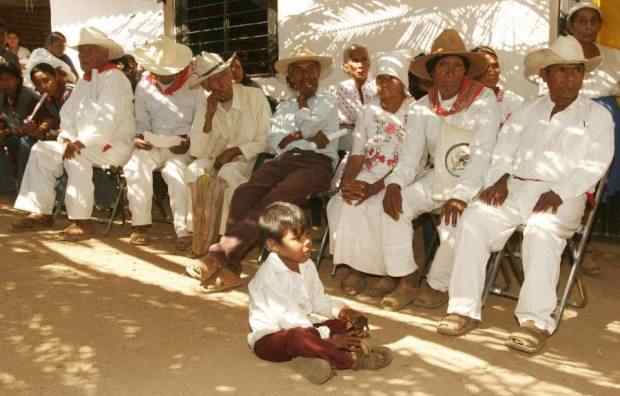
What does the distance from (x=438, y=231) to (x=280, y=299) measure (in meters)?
1.46

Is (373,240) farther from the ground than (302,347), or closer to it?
farther from the ground

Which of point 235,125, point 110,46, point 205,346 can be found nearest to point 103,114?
point 110,46

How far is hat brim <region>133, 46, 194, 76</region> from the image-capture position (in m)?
6.07

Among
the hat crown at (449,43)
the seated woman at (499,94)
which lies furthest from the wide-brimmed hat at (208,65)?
the seated woman at (499,94)

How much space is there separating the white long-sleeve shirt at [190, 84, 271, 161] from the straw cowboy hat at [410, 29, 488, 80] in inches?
64.6

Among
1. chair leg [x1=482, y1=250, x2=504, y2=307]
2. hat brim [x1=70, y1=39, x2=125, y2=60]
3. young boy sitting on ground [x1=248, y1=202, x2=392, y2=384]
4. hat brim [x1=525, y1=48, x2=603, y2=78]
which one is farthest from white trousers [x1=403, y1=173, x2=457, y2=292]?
hat brim [x1=70, y1=39, x2=125, y2=60]

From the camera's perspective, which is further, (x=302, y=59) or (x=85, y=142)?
(x=85, y=142)

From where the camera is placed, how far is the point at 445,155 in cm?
445

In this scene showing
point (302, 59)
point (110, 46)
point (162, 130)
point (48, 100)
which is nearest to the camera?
point (302, 59)

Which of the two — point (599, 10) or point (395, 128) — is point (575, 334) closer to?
point (395, 128)

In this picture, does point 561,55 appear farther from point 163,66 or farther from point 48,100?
point 48,100

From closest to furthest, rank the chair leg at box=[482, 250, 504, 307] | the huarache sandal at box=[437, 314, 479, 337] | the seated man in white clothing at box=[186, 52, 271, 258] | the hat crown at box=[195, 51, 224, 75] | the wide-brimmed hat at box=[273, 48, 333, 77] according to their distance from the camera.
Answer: the huarache sandal at box=[437, 314, 479, 337] → the chair leg at box=[482, 250, 504, 307] → the wide-brimmed hat at box=[273, 48, 333, 77] → the seated man in white clothing at box=[186, 52, 271, 258] → the hat crown at box=[195, 51, 224, 75]

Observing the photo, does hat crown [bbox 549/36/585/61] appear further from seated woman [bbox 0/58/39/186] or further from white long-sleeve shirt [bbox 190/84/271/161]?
seated woman [bbox 0/58/39/186]

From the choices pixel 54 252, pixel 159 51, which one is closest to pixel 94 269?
pixel 54 252
